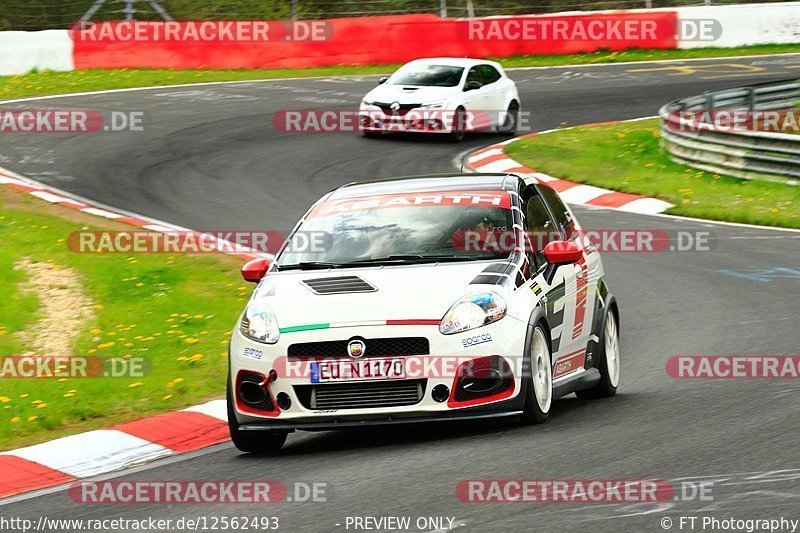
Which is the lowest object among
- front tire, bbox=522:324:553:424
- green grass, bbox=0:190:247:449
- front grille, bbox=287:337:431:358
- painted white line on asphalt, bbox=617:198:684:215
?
painted white line on asphalt, bbox=617:198:684:215

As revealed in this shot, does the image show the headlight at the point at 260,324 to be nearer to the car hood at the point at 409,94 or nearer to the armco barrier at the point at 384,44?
the car hood at the point at 409,94

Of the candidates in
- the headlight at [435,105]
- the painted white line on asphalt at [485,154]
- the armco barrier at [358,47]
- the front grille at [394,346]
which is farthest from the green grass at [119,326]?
the armco barrier at [358,47]

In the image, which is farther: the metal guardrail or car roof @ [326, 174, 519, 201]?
the metal guardrail

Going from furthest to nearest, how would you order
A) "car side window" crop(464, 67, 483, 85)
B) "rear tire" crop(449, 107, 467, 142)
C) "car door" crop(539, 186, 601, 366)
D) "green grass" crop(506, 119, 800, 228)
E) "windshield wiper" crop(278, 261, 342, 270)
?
1. "car side window" crop(464, 67, 483, 85)
2. "rear tire" crop(449, 107, 467, 142)
3. "green grass" crop(506, 119, 800, 228)
4. "car door" crop(539, 186, 601, 366)
5. "windshield wiper" crop(278, 261, 342, 270)

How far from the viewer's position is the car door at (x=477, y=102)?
82.4 ft

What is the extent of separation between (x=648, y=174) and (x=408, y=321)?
1454 centimetres

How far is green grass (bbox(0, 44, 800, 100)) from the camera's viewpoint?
95.8ft

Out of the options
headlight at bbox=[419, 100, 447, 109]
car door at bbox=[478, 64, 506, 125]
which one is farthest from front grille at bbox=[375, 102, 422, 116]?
car door at bbox=[478, 64, 506, 125]

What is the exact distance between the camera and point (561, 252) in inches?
336

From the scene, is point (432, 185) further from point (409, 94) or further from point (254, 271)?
point (409, 94)

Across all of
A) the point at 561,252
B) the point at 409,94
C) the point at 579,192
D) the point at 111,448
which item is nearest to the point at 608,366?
the point at 561,252

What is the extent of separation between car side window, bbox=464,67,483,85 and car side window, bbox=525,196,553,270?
54.1ft

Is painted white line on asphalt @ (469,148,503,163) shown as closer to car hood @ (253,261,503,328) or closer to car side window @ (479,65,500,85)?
car side window @ (479,65,500,85)

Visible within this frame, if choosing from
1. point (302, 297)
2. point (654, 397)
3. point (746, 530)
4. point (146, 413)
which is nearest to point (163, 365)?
point (146, 413)
